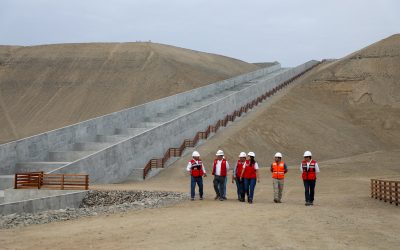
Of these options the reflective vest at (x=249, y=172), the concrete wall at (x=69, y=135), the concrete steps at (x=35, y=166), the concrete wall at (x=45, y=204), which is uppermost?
the concrete wall at (x=69, y=135)

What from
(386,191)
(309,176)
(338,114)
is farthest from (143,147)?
(338,114)

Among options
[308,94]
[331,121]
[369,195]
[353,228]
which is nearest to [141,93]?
[308,94]

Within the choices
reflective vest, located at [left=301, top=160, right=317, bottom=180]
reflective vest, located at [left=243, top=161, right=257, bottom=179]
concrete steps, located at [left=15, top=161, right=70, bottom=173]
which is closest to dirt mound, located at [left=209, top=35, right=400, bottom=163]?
concrete steps, located at [left=15, top=161, right=70, bottom=173]

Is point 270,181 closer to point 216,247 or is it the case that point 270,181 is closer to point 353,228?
point 353,228

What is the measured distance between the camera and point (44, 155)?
26.7 meters

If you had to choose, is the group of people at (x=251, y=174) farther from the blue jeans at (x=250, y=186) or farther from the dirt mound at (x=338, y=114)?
the dirt mound at (x=338, y=114)

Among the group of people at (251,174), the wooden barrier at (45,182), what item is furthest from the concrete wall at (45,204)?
the group of people at (251,174)

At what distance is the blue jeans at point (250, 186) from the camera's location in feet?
51.9

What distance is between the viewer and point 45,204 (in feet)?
56.9

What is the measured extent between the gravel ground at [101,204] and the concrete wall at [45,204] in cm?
29

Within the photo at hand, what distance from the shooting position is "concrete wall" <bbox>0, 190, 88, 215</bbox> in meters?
16.4

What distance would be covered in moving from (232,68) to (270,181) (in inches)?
1909

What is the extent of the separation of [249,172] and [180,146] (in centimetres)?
1585

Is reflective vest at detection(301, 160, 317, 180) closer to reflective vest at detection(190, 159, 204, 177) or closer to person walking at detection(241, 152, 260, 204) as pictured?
person walking at detection(241, 152, 260, 204)
